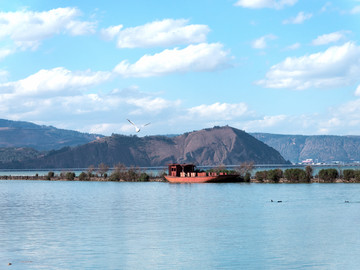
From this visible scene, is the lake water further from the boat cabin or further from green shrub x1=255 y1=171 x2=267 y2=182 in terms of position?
the boat cabin

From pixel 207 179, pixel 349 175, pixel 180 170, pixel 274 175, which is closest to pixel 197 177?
pixel 207 179

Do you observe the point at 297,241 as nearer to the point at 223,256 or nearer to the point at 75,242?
the point at 223,256

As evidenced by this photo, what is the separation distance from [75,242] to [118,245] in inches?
128

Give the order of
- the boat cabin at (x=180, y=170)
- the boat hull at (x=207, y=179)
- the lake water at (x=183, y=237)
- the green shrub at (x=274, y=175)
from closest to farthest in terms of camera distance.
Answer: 1. the lake water at (x=183, y=237)
2. the green shrub at (x=274, y=175)
3. the boat hull at (x=207, y=179)
4. the boat cabin at (x=180, y=170)

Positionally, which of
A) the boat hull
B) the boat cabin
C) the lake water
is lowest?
the lake water

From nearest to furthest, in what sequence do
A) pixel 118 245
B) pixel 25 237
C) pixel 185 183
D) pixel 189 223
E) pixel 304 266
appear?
pixel 304 266 → pixel 118 245 → pixel 25 237 → pixel 189 223 → pixel 185 183

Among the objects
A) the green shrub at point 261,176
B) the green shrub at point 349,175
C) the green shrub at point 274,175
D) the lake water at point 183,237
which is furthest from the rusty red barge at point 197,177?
the lake water at point 183,237

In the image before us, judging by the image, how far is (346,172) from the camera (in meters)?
123

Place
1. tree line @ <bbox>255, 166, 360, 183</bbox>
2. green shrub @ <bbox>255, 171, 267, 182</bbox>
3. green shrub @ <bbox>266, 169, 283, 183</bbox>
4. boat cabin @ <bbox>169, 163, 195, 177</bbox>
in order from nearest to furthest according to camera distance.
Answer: tree line @ <bbox>255, 166, 360, 183</bbox>, green shrub @ <bbox>266, 169, 283, 183</bbox>, green shrub @ <bbox>255, 171, 267, 182</bbox>, boat cabin @ <bbox>169, 163, 195, 177</bbox>

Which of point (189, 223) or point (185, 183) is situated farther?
point (185, 183)

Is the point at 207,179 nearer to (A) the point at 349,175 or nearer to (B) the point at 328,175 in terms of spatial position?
(B) the point at 328,175

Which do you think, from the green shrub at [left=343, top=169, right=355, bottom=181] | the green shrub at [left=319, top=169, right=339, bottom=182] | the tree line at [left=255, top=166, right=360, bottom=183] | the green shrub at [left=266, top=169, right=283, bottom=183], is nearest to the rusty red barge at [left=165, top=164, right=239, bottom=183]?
the tree line at [left=255, top=166, right=360, bottom=183]

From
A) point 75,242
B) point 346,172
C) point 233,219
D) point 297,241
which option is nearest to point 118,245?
point 75,242

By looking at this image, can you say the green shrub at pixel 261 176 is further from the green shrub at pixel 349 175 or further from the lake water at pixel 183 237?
the lake water at pixel 183 237
